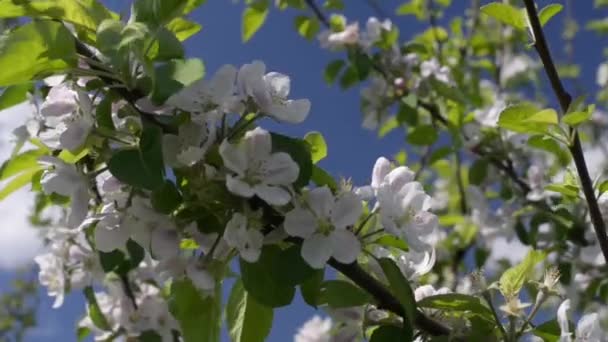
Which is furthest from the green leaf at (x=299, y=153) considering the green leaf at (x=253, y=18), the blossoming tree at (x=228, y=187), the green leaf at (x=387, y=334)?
the green leaf at (x=253, y=18)

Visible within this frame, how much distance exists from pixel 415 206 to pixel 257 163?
1.03ft

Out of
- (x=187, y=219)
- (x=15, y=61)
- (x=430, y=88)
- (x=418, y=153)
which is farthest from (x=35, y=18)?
(x=418, y=153)

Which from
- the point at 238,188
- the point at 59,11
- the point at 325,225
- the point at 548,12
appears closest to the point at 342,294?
the point at 325,225

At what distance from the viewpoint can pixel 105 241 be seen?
50.3 inches

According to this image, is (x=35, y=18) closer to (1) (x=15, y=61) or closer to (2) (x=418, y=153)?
(1) (x=15, y=61)

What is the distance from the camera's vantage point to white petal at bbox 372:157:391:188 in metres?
1.37

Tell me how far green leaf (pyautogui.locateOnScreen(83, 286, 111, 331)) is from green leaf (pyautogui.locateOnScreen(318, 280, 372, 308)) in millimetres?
1068

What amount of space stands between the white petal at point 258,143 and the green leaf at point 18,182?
1.70 feet

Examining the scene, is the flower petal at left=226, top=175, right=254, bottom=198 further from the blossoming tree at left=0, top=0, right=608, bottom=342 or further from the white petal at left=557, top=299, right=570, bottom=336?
the white petal at left=557, top=299, right=570, bottom=336

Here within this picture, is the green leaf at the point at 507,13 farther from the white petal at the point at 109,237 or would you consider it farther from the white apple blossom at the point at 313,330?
the white apple blossom at the point at 313,330

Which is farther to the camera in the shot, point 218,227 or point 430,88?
point 430,88

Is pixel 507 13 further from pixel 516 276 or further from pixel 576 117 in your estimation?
pixel 516 276

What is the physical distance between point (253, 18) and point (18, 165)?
1.52 metres

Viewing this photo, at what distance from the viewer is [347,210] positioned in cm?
124
